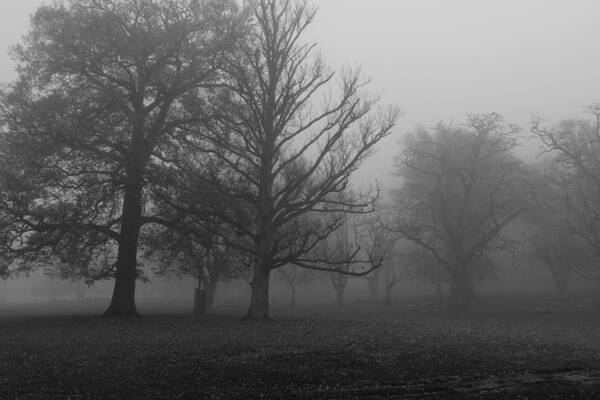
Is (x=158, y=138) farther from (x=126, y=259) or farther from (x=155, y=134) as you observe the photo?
(x=126, y=259)

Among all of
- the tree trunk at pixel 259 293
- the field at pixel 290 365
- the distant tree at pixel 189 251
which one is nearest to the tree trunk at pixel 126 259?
the distant tree at pixel 189 251

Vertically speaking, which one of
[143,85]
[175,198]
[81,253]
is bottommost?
[81,253]

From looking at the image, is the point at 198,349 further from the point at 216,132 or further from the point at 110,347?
the point at 216,132

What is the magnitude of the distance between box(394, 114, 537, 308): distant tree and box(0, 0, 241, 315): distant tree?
64.2ft

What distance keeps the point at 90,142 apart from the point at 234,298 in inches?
2139

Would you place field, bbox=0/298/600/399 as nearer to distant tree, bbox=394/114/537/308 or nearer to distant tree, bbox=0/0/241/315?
distant tree, bbox=0/0/241/315

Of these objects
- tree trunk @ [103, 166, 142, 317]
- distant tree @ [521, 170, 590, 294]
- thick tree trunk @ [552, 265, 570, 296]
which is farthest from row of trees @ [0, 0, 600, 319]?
thick tree trunk @ [552, 265, 570, 296]

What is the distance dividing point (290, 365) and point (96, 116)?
15934mm

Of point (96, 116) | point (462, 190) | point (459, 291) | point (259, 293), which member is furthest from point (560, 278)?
point (96, 116)

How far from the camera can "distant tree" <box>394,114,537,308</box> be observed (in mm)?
37938

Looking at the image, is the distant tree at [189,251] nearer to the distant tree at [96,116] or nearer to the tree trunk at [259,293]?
the distant tree at [96,116]

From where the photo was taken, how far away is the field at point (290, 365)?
30.5 ft

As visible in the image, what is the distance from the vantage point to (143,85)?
23.7 meters

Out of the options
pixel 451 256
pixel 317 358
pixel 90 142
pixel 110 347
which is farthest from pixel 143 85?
pixel 451 256
